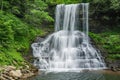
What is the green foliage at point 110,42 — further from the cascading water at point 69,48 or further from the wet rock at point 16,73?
the wet rock at point 16,73

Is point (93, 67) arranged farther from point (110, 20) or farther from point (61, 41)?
point (110, 20)

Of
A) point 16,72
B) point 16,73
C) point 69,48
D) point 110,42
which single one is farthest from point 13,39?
point 110,42

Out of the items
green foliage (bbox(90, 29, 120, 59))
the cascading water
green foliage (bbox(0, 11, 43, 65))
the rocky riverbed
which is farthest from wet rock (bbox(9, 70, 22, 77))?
green foliage (bbox(90, 29, 120, 59))

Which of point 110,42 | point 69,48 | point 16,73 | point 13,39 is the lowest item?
point 16,73

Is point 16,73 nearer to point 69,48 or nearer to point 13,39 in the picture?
point 13,39

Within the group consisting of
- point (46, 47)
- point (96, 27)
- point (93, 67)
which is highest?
point (96, 27)

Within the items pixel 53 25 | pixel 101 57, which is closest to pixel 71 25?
pixel 53 25

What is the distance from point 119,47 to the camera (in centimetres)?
2834

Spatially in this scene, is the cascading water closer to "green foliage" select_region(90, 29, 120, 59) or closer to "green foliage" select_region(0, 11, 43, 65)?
"green foliage" select_region(90, 29, 120, 59)

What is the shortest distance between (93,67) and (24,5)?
36.7 ft

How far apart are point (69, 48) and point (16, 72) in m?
10.1

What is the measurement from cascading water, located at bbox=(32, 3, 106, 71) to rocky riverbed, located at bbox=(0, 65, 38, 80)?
3.41m

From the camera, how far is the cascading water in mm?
27594

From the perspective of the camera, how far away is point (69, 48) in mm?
30172
